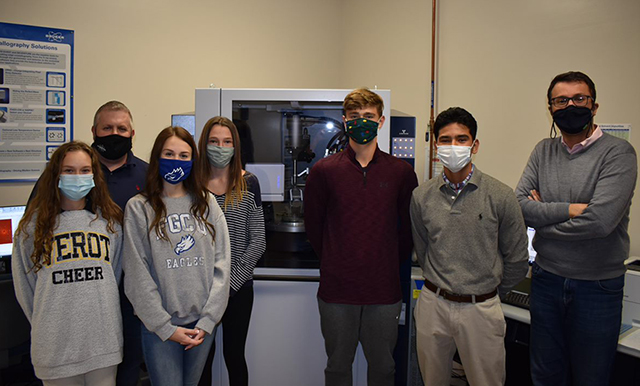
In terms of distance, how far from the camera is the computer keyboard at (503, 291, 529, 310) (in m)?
1.95

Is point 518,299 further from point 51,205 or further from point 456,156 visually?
point 51,205

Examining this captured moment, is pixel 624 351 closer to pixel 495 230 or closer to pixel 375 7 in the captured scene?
pixel 495 230

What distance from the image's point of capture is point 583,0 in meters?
2.09

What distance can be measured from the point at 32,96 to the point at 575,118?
2770 millimetres

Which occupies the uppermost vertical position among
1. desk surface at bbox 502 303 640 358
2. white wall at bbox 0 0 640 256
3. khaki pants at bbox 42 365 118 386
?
white wall at bbox 0 0 640 256

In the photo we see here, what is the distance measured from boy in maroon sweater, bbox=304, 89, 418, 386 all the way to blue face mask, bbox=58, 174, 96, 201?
0.83 meters

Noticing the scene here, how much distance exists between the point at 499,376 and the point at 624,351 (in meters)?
0.49

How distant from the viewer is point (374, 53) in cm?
321

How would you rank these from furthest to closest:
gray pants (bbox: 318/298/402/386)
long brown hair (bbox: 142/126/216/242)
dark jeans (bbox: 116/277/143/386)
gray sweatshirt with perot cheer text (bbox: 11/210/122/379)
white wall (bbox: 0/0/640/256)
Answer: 1. white wall (bbox: 0/0/640/256)
2. gray pants (bbox: 318/298/402/386)
3. dark jeans (bbox: 116/277/143/386)
4. long brown hair (bbox: 142/126/216/242)
5. gray sweatshirt with perot cheer text (bbox: 11/210/122/379)

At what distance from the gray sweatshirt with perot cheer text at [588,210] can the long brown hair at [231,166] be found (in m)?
1.14

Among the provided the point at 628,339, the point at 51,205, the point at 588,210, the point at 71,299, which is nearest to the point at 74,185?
the point at 51,205

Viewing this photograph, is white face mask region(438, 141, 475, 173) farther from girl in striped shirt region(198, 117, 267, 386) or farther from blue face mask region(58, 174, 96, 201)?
blue face mask region(58, 174, 96, 201)

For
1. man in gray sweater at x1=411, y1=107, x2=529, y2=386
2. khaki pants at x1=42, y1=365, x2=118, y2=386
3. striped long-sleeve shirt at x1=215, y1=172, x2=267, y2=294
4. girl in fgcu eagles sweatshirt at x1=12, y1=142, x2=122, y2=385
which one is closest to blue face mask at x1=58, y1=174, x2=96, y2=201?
girl in fgcu eagles sweatshirt at x1=12, y1=142, x2=122, y2=385

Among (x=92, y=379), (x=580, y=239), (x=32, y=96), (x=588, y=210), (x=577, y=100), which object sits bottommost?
(x=92, y=379)
